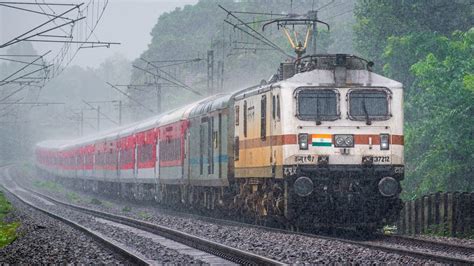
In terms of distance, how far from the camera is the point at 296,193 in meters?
20.6

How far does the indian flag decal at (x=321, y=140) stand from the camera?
20531 mm

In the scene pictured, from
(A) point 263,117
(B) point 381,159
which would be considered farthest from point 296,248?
(A) point 263,117

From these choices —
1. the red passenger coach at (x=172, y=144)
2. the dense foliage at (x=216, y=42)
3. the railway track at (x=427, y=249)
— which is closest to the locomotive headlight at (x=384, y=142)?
the railway track at (x=427, y=249)

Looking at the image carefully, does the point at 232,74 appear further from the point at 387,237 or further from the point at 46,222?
the point at 387,237

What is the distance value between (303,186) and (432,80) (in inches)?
644

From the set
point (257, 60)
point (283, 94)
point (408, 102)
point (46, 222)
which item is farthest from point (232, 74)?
point (283, 94)

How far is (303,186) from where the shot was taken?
20.5 meters

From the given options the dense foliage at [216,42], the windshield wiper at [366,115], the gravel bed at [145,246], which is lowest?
the gravel bed at [145,246]

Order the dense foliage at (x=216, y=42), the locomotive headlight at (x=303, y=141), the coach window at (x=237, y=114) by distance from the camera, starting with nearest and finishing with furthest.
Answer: the locomotive headlight at (x=303, y=141), the coach window at (x=237, y=114), the dense foliage at (x=216, y=42)

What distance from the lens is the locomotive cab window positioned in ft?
68.5

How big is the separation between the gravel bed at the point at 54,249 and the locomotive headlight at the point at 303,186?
4661 millimetres

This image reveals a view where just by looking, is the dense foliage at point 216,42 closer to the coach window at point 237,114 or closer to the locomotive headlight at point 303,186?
the coach window at point 237,114

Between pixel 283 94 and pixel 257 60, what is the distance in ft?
245

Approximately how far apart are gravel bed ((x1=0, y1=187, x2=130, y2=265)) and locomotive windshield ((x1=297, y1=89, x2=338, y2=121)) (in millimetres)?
5644
